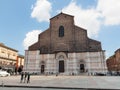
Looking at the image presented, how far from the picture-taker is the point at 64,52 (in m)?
45.8

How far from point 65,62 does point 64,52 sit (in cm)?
268

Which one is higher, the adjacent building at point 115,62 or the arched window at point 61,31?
the arched window at point 61,31

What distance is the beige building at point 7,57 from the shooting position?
52.7m

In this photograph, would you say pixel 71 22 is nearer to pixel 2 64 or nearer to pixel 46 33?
pixel 46 33

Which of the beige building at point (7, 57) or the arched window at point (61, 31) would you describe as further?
the beige building at point (7, 57)

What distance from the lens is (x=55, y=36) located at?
48.3 metres

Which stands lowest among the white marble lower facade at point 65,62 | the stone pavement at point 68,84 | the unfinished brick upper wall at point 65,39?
the stone pavement at point 68,84

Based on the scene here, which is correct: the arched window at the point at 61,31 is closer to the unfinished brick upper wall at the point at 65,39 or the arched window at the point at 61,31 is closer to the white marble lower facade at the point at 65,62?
the unfinished brick upper wall at the point at 65,39

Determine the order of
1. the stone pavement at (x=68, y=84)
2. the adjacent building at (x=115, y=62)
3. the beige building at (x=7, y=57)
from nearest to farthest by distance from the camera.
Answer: the stone pavement at (x=68, y=84)
the beige building at (x=7, y=57)
the adjacent building at (x=115, y=62)

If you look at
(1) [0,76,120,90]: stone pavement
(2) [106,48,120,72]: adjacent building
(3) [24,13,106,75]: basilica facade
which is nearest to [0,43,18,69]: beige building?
(3) [24,13,106,75]: basilica facade

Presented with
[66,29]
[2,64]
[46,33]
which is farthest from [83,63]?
[2,64]

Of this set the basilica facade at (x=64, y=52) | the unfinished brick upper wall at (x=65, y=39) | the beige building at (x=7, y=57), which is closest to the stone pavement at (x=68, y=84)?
the basilica facade at (x=64, y=52)

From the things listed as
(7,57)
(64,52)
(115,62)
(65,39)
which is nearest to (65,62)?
(64,52)

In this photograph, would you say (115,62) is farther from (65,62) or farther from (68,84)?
(68,84)
